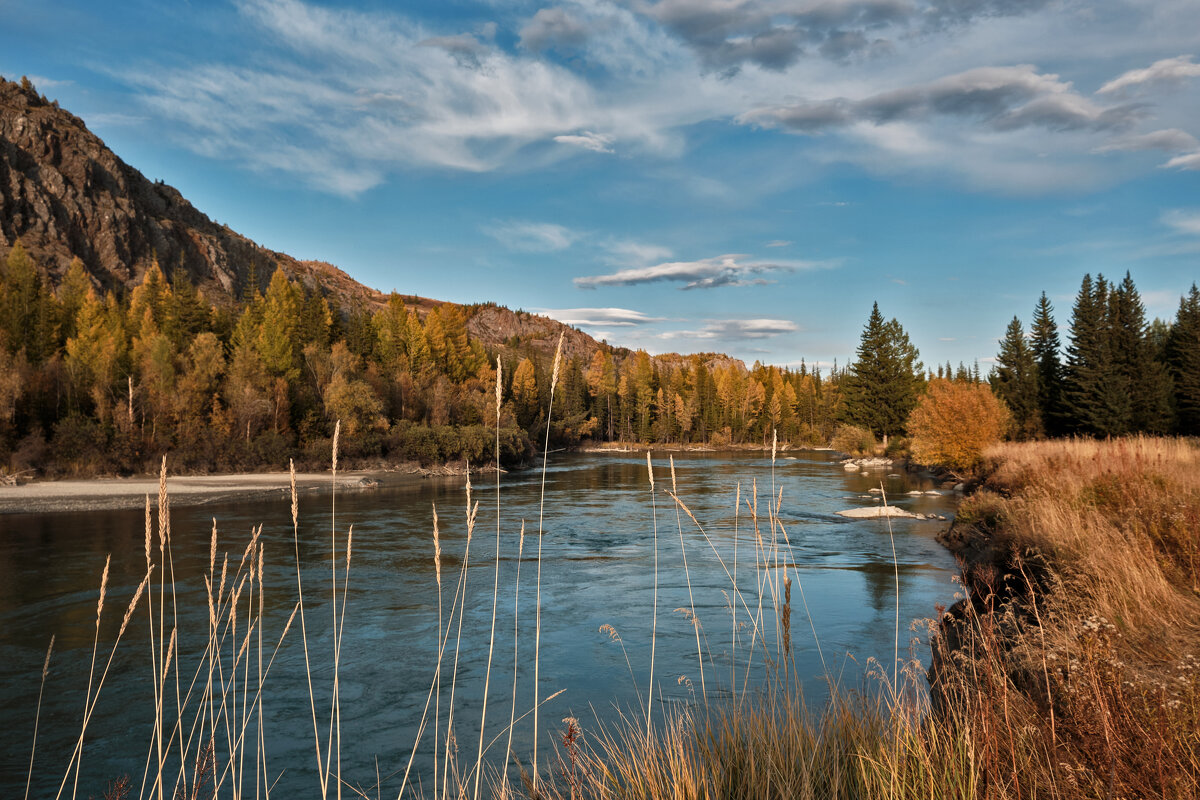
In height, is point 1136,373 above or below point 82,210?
below

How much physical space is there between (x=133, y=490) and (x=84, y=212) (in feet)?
284

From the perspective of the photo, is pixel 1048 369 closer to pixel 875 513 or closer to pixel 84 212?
pixel 875 513

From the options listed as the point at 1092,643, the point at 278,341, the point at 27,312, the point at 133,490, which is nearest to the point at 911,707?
the point at 1092,643

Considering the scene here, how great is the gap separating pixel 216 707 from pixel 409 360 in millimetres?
60926

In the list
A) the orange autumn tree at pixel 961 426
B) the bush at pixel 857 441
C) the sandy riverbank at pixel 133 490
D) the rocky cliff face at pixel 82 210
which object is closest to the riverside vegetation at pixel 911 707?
the sandy riverbank at pixel 133 490

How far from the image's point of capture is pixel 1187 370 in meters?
39.8

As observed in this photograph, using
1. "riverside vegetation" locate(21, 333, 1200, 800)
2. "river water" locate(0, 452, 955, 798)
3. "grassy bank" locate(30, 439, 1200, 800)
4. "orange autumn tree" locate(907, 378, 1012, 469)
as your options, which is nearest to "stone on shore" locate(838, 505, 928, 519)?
"river water" locate(0, 452, 955, 798)

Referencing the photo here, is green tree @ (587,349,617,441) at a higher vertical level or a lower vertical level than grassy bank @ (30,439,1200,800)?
higher

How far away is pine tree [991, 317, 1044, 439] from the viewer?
47625 mm

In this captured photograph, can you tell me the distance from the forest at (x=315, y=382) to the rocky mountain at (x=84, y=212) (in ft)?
50.8

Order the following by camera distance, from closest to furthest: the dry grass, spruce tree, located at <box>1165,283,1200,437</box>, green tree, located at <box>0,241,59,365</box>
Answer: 1. the dry grass
2. spruce tree, located at <box>1165,283,1200,437</box>
3. green tree, located at <box>0,241,59,365</box>

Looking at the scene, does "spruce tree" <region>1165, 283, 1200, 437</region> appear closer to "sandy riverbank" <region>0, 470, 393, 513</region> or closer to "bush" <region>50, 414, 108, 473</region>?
"sandy riverbank" <region>0, 470, 393, 513</region>

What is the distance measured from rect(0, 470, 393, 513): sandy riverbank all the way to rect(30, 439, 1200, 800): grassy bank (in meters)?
16.5

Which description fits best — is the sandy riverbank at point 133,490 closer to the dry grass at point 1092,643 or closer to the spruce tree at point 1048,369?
the dry grass at point 1092,643
